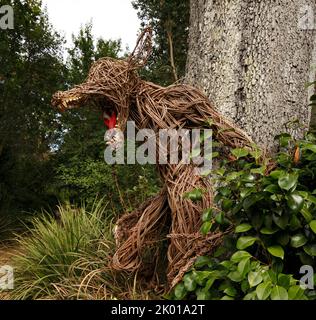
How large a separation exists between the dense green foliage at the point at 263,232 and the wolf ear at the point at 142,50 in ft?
2.64

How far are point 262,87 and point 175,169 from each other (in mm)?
766

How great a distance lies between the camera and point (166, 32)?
26.0ft

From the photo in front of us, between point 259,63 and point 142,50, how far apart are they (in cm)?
75

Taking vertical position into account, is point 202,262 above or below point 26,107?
below

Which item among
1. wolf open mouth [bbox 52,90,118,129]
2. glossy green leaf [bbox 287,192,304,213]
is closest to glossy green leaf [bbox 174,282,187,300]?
glossy green leaf [bbox 287,192,304,213]

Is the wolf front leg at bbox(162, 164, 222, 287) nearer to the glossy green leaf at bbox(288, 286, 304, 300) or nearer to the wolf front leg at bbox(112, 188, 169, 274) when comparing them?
the wolf front leg at bbox(112, 188, 169, 274)

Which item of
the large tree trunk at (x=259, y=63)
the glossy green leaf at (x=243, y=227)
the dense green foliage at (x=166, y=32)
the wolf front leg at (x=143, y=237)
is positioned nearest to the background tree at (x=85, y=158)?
the dense green foliage at (x=166, y=32)

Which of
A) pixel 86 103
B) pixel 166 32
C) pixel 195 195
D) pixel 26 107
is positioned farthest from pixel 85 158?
pixel 195 195

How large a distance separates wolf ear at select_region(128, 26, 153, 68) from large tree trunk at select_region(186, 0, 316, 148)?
1.45ft

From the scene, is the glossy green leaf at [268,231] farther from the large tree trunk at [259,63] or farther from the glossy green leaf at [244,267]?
the large tree trunk at [259,63]

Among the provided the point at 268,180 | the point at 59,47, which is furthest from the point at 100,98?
the point at 59,47

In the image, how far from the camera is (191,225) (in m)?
2.43

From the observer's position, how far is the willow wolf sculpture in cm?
242

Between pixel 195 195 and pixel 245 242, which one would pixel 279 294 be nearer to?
pixel 245 242
